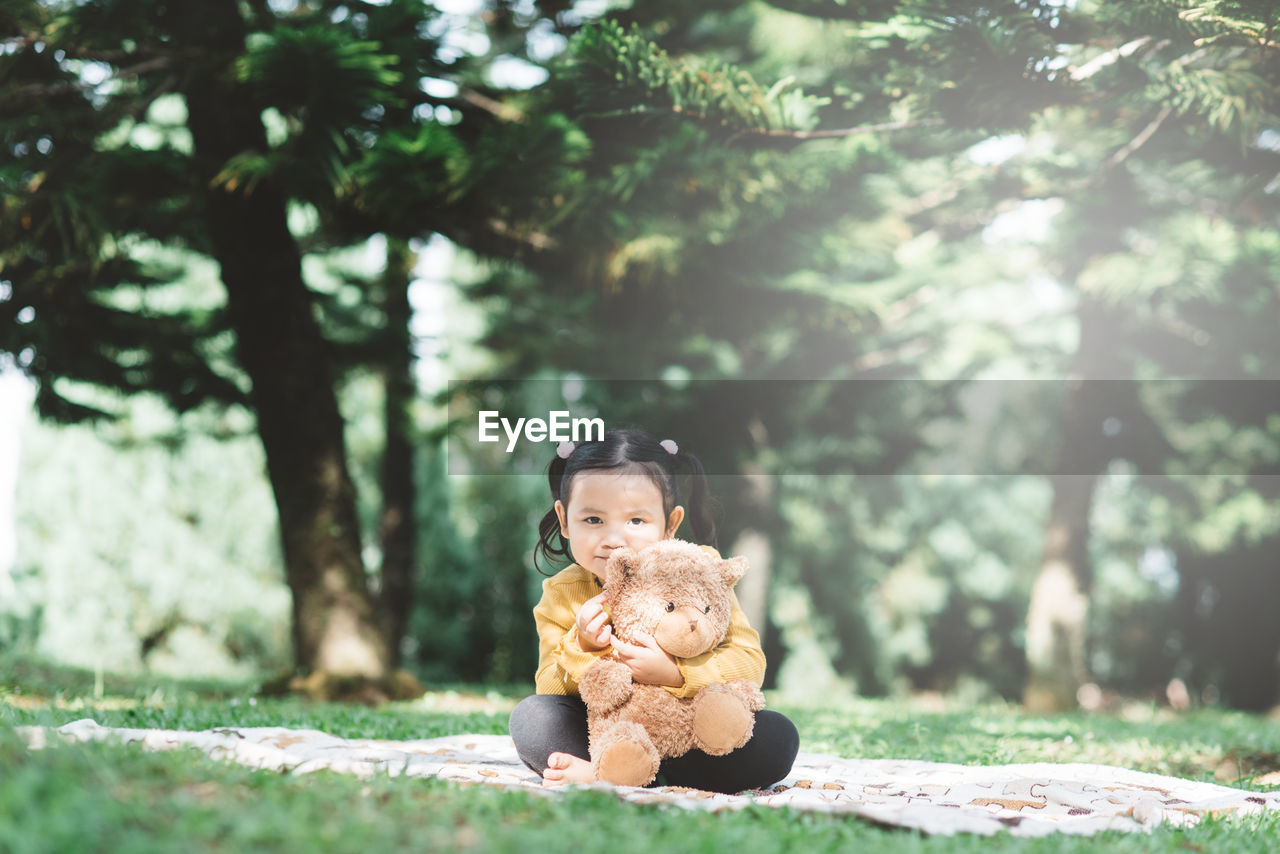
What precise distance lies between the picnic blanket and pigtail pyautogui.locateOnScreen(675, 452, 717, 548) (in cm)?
91

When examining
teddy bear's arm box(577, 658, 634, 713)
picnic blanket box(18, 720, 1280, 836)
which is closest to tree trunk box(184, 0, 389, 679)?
picnic blanket box(18, 720, 1280, 836)

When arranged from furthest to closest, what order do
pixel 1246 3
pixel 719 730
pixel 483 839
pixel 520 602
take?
pixel 520 602
pixel 1246 3
pixel 719 730
pixel 483 839

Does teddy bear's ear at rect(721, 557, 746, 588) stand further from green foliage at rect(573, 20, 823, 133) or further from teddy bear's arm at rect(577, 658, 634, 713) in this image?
green foliage at rect(573, 20, 823, 133)

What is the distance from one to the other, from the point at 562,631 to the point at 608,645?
10.4 inches

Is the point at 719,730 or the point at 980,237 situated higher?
the point at 980,237

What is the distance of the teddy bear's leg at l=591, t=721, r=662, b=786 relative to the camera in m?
2.87

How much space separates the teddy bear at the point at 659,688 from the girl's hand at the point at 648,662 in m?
0.02

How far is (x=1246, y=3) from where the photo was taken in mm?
3822

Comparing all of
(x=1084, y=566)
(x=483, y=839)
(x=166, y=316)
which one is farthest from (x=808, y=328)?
(x=483, y=839)

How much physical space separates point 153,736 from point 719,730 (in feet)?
5.72

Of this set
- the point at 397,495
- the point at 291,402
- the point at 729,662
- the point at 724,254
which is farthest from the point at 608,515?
the point at 397,495

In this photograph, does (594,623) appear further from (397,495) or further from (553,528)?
(397,495)

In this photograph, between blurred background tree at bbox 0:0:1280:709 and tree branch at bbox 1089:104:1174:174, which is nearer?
blurred background tree at bbox 0:0:1280:709

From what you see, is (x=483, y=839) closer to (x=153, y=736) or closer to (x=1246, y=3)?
(x=153, y=736)
